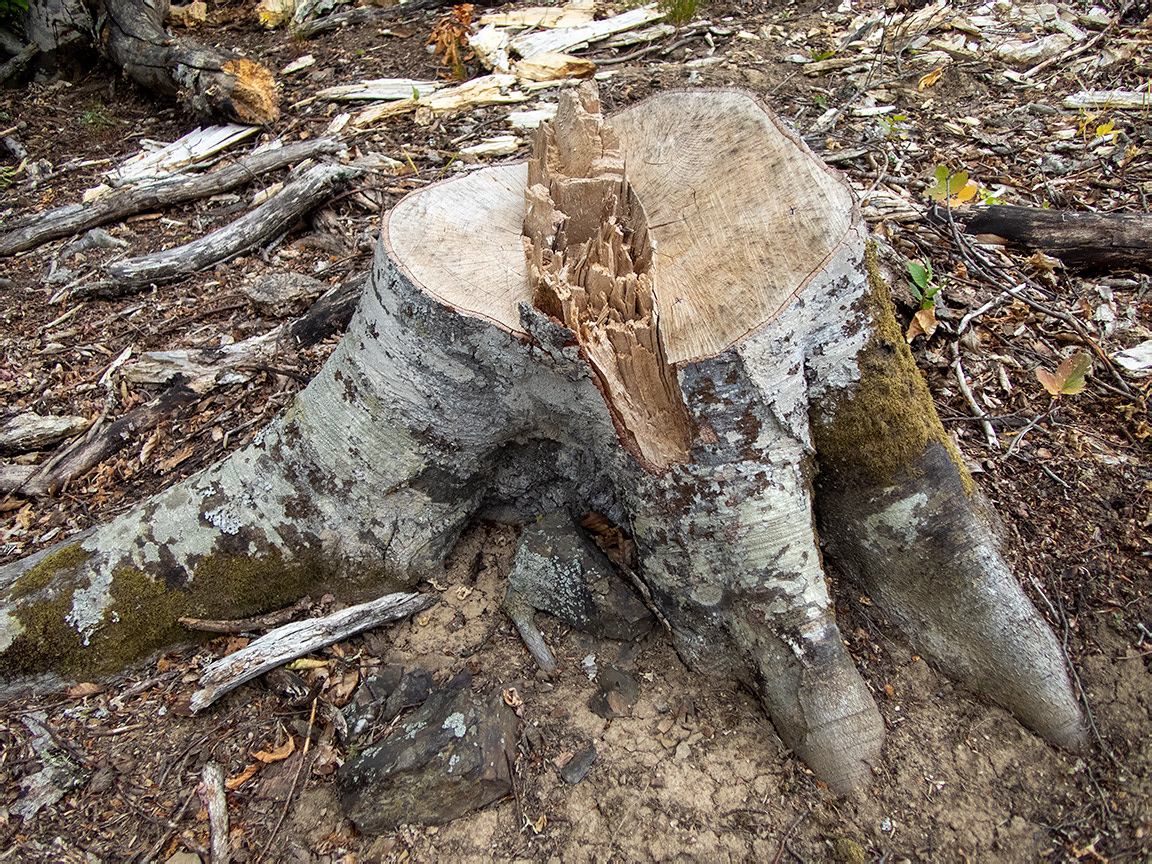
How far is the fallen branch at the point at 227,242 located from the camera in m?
3.96

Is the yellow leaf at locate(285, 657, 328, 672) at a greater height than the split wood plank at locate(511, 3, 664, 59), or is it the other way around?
the split wood plank at locate(511, 3, 664, 59)

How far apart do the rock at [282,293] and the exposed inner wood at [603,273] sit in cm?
184

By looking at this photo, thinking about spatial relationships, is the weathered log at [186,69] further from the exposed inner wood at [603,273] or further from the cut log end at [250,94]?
the exposed inner wood at [603,273]

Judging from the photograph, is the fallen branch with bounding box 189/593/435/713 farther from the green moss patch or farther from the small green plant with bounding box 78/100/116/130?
the small green plant with bounding box 78/100/116/130

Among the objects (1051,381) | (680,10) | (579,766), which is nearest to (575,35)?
(680,10)

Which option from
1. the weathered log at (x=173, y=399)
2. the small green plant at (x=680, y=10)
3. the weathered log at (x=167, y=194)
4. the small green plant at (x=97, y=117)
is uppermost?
the small green plant at (x=680, y=10)

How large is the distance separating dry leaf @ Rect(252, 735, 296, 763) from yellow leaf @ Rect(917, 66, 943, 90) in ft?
16.9

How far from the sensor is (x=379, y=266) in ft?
6.84

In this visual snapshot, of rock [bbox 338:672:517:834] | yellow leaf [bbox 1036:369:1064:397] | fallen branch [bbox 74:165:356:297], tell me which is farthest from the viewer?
fallen branch [bbox 74:165:356:297]

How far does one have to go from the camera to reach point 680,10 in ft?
16.9

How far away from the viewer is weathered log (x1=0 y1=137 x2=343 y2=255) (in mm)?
4512

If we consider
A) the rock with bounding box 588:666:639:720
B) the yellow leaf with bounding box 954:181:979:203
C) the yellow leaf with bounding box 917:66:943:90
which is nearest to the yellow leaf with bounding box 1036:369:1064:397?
the yellow leaf with bounding box 954:181:979:203

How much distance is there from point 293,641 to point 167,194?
3811 millimetres

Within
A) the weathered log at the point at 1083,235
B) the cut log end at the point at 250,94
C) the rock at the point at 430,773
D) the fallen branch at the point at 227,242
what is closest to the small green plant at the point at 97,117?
the cut log end at the point at 250,94
